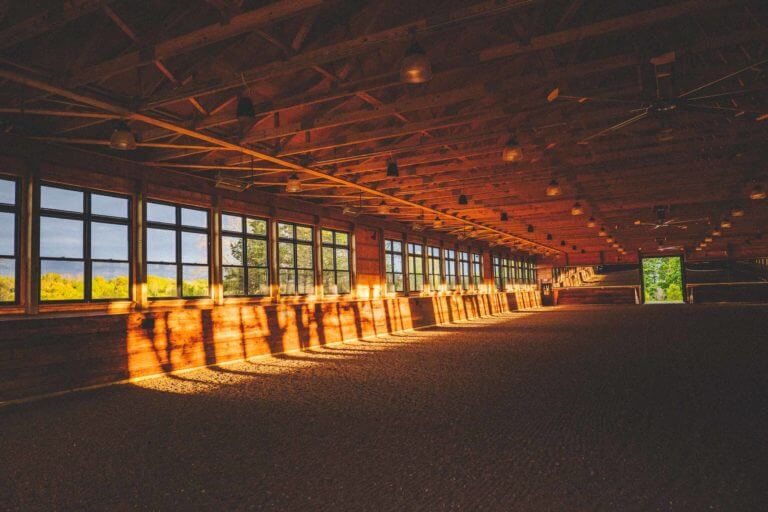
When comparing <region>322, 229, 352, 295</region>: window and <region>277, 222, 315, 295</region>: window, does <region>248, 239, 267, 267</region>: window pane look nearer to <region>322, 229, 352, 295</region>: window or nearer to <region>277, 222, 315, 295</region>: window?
<region>277, 222, 315, 295</region>: window

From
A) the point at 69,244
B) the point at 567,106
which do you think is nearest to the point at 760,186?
the point at 567,106

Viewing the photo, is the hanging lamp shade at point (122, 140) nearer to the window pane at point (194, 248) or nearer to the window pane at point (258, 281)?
the window pane at point (194, 248)

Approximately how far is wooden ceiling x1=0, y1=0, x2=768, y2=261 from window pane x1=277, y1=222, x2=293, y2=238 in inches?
76.8

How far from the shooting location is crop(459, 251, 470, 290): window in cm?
2411

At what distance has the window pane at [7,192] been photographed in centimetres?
748

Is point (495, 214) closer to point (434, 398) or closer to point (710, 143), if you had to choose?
point (710, 143)

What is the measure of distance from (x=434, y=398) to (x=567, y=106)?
16.6 ft

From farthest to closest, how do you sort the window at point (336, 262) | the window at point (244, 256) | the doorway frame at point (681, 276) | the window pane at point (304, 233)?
the doorway frame at point (681, 276) < the window at point (336, 262) < the window pane at point (304, 233) < the window at point (244, 256)

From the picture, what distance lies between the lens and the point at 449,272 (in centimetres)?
2295

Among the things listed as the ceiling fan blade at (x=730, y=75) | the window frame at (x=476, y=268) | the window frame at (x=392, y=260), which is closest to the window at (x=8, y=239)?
the ceiling fan blade at (x=730, y=75)

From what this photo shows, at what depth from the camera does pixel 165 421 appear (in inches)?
188

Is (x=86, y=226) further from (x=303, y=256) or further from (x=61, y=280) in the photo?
(x=303, y=256)

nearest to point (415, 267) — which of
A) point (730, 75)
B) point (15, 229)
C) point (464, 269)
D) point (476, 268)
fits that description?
point (464, 269)

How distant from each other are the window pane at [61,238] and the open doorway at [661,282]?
3220cm
